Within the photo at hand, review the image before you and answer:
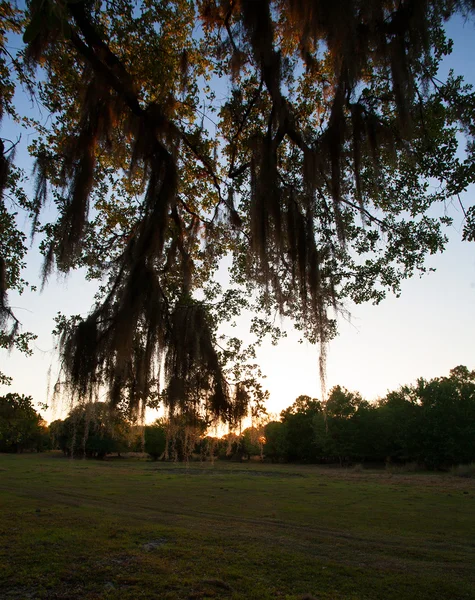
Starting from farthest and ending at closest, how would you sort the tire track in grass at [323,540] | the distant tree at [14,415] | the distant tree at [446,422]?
1. the distant tree at [446,422]
2. the distant tree at [14,415]
3. the tire track in grass at [323,540]

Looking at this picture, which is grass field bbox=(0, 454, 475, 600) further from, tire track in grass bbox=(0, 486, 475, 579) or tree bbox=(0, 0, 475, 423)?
tree bbox=(0, 0, 475, 423)

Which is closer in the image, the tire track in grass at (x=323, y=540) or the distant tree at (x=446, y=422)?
the tire track in grass at (x=323, y=540)

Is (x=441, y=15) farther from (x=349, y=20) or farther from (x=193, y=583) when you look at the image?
(x=193, y=583)

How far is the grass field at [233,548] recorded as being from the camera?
5.53 metres

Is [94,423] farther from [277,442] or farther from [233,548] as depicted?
[277,442]

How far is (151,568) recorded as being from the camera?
20.3 ft

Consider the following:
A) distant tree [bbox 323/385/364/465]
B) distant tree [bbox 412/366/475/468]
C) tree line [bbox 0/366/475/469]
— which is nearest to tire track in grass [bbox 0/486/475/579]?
tree line [bbox 0/366/475/469]

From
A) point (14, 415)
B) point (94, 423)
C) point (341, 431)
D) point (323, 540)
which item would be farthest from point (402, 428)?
point (94, 423)

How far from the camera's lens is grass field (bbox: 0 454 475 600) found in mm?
5531

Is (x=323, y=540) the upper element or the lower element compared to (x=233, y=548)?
lower

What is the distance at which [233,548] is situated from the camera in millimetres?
7891

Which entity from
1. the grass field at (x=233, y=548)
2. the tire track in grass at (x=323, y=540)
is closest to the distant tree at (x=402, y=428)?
the grass field at (x=233, y=548)

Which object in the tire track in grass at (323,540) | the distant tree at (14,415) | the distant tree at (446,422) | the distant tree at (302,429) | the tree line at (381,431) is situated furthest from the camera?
the distant tree at (302,429)

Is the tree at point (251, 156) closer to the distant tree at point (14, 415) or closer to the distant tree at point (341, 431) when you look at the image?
the distant tree at point (14, 415)
